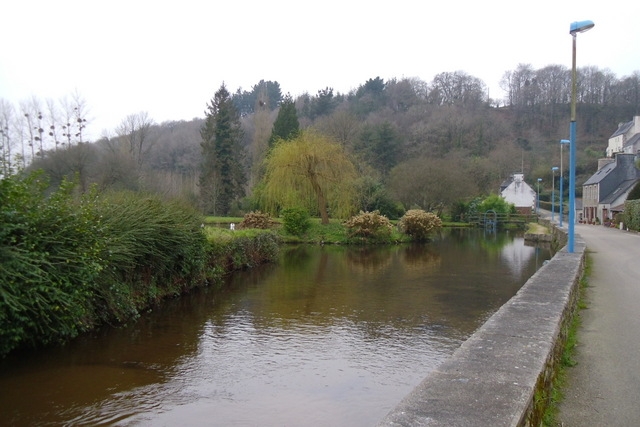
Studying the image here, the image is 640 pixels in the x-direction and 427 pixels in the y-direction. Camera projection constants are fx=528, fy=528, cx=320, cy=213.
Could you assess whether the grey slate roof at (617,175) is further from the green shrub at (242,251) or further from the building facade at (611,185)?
the green shrub at (242,251)

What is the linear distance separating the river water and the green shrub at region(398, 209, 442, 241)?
19041mm

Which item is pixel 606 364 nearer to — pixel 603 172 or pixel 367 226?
pixel 367 226

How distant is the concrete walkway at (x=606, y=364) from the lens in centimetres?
441

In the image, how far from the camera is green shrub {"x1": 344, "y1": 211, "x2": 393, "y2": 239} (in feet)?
107

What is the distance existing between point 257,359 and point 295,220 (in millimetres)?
25283

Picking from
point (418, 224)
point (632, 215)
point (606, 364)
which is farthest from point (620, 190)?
point (606, 364)

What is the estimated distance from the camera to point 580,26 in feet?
44.5

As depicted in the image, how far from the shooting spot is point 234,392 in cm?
679

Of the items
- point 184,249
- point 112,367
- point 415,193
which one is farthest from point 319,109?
point 112,367

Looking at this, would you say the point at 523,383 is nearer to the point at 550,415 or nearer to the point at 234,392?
the point at 550,415

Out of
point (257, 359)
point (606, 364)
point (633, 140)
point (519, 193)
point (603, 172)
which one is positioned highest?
point (633, 140)

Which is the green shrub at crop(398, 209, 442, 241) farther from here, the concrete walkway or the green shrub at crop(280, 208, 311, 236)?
the concrete walkway

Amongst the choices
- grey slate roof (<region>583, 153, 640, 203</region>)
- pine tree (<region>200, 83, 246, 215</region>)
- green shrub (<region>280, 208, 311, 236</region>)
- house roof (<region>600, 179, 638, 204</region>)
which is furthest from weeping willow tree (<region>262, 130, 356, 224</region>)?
grey slate roof (<region>583, 153, 640, 203</region>)

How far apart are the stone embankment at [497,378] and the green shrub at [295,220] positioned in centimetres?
2681
